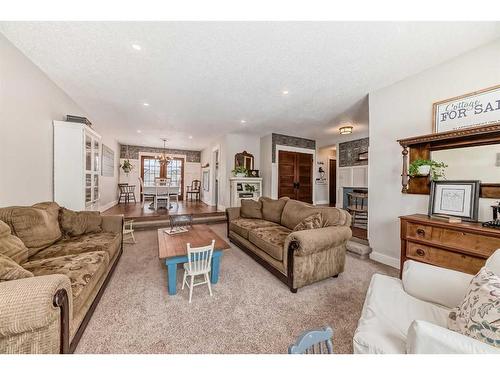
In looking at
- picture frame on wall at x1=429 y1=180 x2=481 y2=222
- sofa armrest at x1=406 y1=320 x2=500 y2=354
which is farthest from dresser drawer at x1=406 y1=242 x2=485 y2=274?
sofa armrest at x1=406 y1=320 x2=500 y2=354

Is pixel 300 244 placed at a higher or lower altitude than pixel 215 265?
higher

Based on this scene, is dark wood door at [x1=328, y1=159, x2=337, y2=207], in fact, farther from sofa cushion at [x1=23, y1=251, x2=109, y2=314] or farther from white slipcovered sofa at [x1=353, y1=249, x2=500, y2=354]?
sofa cushion at [x1=23, y1=251, x2=109, y2=314]

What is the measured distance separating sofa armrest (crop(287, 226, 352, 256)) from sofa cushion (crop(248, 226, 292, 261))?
0.28m

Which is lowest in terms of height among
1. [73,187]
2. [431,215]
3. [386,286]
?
[386,286]

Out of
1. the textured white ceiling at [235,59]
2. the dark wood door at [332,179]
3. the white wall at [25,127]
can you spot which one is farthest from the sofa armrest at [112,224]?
the dark wood door at [332,179]

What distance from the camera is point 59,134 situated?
9.69ft

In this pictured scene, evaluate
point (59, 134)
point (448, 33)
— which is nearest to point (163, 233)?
point (59, 134)

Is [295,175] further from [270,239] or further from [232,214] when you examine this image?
[270,239]

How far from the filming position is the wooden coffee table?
2.03m

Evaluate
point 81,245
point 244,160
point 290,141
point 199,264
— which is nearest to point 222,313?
point 199,264

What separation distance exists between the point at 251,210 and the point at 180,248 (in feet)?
6.11

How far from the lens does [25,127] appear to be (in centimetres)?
237

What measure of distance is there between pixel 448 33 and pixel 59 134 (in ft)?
16.9
